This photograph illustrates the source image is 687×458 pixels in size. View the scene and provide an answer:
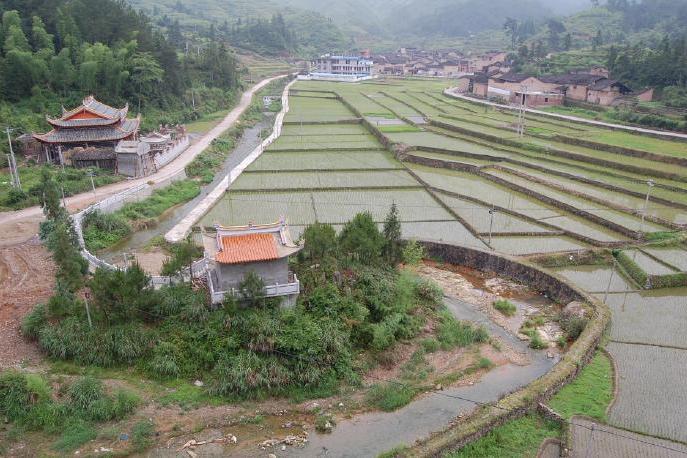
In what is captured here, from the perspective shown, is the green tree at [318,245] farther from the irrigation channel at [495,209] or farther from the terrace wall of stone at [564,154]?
the terrace wall of stone at [564,154]

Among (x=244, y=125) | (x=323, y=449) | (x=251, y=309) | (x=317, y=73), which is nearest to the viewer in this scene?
(x=323, y=449)

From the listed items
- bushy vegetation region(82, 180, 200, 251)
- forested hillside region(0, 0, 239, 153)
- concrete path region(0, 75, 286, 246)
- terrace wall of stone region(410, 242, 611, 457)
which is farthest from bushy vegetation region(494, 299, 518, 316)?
forested hillside region(0, 0, 239, 153)

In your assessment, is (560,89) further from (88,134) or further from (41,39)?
(41,39)

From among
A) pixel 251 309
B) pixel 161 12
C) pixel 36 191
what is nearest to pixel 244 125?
pixel 36 191

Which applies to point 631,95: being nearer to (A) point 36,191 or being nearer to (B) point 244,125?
(B) point 244,125

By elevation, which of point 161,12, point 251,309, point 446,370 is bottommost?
point 446,370

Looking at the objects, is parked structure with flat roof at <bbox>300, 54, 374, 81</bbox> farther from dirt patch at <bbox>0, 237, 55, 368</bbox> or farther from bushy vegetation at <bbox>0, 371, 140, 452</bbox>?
bushy vegetation at <bbox>0, 371, 140, 452</bbox>

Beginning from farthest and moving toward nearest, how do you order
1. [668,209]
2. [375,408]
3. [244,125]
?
[244,125], [668,209], [375,408]
